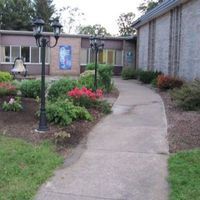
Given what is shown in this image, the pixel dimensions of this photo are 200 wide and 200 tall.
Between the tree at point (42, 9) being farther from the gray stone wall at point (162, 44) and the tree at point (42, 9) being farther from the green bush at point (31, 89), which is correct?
the green bush at point (31, 89)

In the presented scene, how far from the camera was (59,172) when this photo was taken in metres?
6.55

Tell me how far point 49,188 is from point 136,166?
1.73 meters

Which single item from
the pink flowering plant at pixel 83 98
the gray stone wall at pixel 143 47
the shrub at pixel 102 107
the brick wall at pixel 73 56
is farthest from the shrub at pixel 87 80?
the brick wall at pixel 73 56

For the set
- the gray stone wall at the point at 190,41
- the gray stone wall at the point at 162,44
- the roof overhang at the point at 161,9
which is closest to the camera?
the gray stone wall at the point at 190,41

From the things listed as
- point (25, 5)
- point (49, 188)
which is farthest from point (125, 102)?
point (25, 5)

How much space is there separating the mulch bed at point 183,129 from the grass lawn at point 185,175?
0.60m

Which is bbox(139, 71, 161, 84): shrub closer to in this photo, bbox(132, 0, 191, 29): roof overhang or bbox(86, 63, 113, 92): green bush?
bbox(132, 0, 191, 29): roof overhang

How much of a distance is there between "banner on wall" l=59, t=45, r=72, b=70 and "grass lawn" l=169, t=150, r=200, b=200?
2935cm

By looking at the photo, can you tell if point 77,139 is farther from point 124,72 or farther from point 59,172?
point 124,72

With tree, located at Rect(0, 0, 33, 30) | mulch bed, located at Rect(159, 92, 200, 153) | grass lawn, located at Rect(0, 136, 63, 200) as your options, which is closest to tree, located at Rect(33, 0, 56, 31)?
tree, located at Rect(0, 0, 33, 30)

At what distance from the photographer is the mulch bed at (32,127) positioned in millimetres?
8641

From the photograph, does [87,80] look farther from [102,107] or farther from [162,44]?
[162,44]

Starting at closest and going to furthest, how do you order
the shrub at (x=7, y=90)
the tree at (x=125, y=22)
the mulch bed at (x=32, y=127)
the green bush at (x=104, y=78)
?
the mulch bed at (x=32, y=127) → the shrub at (x=7, y=90) → the green bush at (x=104, y=78) → the tree at (x=125, y=22)

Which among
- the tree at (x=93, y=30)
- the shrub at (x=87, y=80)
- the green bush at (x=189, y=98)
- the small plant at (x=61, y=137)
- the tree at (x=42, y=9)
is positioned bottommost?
the small plant at (x=61, y=137)
